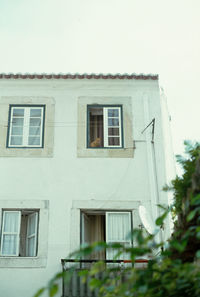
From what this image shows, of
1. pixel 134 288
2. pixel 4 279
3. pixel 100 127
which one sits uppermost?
pixel 100 127

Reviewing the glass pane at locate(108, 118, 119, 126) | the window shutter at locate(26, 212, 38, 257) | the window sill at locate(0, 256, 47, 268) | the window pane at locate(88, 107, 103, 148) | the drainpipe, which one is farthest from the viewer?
the window pane at locate(88, 107, 103, 148)

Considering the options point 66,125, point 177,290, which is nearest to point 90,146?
point 66,125

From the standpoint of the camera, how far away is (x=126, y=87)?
12.0 m

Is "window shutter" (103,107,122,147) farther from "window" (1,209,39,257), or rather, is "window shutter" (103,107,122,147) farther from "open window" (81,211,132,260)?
"window" (1,209,39,257)

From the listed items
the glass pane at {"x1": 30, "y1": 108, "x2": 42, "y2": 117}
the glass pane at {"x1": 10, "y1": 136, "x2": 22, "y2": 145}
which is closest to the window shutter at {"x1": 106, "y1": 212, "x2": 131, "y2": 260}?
the glass pane at {"x1": 10, "y1": 136, "x2": 22, "y2": 145}

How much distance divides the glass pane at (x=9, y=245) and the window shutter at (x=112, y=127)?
10.5 feet

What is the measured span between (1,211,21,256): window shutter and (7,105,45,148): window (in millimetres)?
1773

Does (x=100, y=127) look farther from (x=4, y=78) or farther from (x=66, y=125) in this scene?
(x=4, y=78)

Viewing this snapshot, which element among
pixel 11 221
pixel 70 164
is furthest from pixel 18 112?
pixel 11 221

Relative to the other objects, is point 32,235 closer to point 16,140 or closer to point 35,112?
point 16,140

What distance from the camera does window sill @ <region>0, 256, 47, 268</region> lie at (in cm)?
1012

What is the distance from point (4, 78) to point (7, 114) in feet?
3.41

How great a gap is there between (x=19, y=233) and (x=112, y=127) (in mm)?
3501

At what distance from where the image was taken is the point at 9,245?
10398 millimetres
